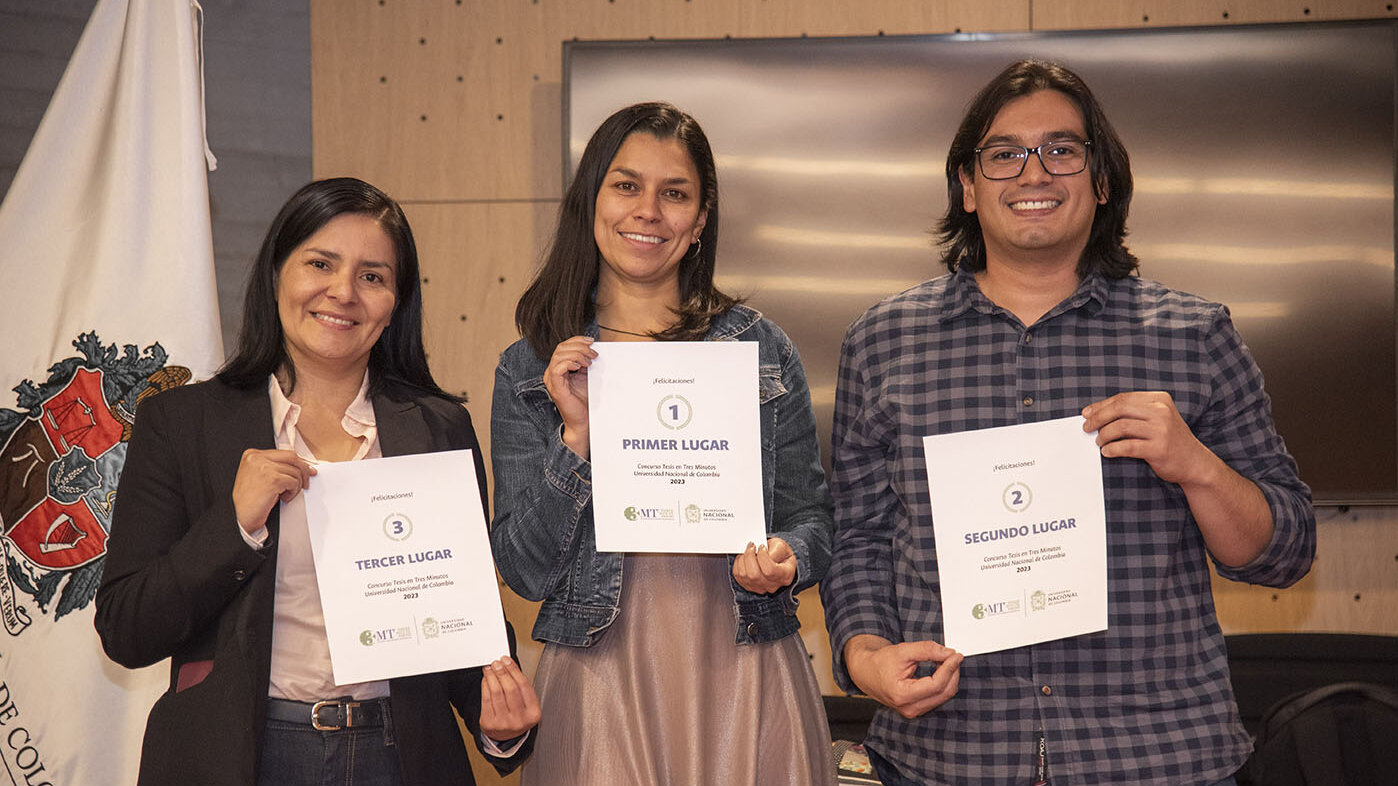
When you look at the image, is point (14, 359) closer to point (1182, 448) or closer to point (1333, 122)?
point (1182, 448)

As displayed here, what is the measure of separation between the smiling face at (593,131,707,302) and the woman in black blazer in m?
0.40

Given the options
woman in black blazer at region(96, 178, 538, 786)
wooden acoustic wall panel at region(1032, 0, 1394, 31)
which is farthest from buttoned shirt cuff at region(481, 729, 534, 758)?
wooden acoustic wall panel at region(1032, 0, 1394, 31)

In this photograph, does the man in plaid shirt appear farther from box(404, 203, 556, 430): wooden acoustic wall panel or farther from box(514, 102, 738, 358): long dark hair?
box(404, 203, 556, 430): wooden acoustic wall panel

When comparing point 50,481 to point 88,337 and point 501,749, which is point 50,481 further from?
point 501,749

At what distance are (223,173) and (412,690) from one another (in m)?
2.99

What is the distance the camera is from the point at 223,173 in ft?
13.7

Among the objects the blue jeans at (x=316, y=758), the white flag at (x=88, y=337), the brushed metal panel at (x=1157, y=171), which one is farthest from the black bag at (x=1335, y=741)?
the white flag at (x=88, y=337)

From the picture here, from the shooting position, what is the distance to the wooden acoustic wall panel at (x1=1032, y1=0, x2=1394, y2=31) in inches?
162

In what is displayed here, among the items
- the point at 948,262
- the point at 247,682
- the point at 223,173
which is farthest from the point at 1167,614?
the point at 223,173

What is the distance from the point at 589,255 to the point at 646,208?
0.16m

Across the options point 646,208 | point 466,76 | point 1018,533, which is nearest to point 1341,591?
point 1018,533

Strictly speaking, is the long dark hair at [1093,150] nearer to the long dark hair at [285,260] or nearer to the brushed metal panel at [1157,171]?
the long dark hair at [285,260]

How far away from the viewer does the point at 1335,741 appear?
2959 mm

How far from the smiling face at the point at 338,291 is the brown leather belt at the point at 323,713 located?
1.99 ft
